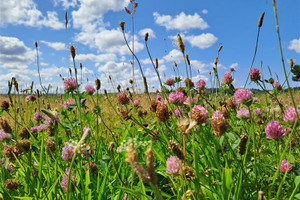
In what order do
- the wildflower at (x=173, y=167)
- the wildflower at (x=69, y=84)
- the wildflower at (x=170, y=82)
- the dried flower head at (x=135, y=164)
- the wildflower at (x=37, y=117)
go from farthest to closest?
the wildflower at (x=170, y=82) → the wildflower at (x=37, y=117) → the wildflower at (x=69, y=84) → the wildflower at (x=173, y=167) → the dried flower head at (x=135, y=164)

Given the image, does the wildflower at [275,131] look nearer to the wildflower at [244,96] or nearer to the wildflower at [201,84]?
the wildflower at [244,96]

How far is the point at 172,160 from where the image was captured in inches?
44.5

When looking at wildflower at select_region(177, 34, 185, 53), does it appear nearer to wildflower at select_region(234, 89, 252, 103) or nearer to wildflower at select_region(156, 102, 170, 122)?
wildflower at select_region(156, 102, 170, 122)

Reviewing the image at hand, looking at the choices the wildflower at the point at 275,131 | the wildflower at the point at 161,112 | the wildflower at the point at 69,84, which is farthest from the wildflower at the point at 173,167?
the wildflower at the point at 69,84

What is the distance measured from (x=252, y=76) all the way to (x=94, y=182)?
168 centimetres

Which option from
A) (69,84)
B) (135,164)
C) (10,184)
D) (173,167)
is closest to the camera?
(135,164)

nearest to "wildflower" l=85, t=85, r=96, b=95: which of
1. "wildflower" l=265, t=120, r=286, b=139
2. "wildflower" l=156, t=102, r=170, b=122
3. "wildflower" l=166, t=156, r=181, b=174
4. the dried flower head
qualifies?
"wildflower" l=156, t=102, r=170, b=122

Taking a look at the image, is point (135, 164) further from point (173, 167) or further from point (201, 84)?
point (201, 84)

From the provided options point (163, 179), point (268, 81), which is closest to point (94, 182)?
point (163, 179)

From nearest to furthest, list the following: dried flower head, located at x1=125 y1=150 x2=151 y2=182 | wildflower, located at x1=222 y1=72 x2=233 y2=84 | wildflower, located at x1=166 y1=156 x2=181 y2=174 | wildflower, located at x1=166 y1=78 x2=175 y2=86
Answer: dried flower head, located at x1=125 y1=150 x2=151 y2=182, wildflower, located at x1=166 y1=156 x2=181 y2=174, wildflower, located at x1=222 y1=72 x2=233 y2=84, wildflower, located at x1=166 y1=78 x2=175 y2=86

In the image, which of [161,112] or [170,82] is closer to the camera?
[161,112]

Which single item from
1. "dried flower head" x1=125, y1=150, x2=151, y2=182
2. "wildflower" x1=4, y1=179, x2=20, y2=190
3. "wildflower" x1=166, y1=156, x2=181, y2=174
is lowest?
"wildflower" x1=4, y1=179, x2=20, y2=190

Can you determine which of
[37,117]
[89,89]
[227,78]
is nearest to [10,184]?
[37,117]

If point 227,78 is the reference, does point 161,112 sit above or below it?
below
